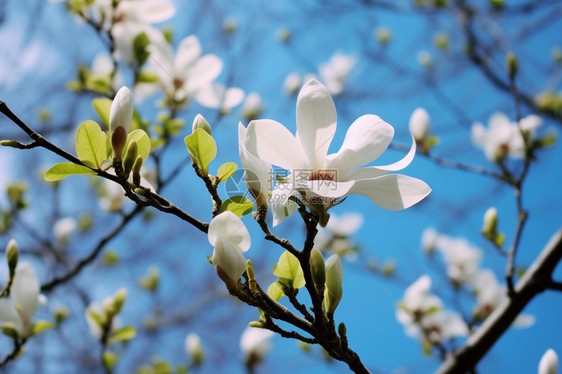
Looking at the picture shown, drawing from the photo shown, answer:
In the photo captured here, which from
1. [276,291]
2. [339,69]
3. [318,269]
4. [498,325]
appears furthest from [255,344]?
[339,69]

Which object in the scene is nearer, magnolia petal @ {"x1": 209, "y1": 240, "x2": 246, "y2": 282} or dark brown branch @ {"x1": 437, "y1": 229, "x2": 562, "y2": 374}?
magnolia petal @ {"x1": 209, "y1": 240, "x2": 246, "y2": 282}

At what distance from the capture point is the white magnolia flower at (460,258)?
1.94 metres

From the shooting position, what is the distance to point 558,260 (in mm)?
1223

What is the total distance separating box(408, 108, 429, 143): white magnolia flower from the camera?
4.51 feet

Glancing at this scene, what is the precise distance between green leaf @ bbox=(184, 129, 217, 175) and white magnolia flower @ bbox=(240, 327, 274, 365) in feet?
3.16

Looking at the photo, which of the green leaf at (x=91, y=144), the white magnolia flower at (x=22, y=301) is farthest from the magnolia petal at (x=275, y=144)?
the white magnolia flower at (x=22, y=301)

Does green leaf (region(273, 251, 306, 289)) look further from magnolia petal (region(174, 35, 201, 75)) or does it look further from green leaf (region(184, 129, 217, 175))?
magnolia petal (region(174, 35, 201, 75))

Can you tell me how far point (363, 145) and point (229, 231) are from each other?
0.20 metres

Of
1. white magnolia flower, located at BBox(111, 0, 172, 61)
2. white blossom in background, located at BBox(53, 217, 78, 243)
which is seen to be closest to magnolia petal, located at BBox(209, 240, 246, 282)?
white magnolia flower, located at BBox(111, 0, 172, 61)

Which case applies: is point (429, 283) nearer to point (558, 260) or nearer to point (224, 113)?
point (558, 260)

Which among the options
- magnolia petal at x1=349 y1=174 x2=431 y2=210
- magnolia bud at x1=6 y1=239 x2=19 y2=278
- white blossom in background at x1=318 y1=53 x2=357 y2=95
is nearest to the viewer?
magnolia petal at x1=349 y1=174 x2=431 y2=210

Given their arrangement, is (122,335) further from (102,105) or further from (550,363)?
(550,363)

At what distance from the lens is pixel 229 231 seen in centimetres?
57

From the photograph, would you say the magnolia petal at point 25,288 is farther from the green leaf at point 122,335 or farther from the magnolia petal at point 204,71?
the magnolia petal at point 204,71
